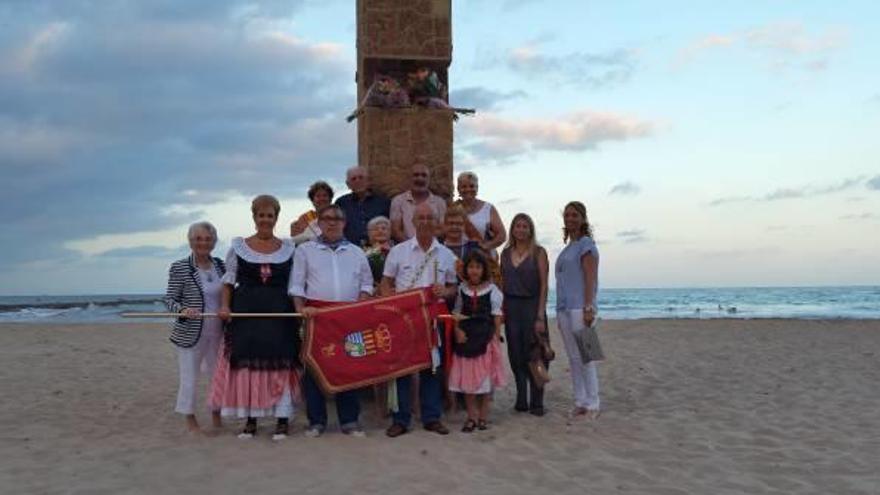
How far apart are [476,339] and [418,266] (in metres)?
0.69

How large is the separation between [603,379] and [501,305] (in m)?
3.65

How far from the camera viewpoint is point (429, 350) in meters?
5.55

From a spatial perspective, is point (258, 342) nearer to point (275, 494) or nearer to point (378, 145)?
point (275, 494)

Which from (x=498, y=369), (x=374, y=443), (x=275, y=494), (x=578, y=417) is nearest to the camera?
(x=275, y=494)

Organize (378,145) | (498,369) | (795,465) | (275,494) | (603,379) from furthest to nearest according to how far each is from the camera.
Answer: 1. (603,379)
2. (378,145)
3. (498,369)
4. (795,465)
5. (275,494)

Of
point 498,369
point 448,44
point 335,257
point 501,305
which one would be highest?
point 448,44

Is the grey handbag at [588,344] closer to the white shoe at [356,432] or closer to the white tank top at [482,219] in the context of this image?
the white tank top at [482,219]

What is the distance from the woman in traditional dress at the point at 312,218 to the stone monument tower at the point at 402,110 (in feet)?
3.03

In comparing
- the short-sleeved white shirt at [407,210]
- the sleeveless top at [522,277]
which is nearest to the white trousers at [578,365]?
the sleeveless top at [522,277]

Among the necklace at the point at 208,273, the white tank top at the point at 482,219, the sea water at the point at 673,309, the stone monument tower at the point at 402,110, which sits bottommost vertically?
the sea water at the point at 673,309

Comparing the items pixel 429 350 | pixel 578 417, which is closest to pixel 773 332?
pixel 578 417

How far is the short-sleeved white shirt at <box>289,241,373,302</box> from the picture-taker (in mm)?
5348

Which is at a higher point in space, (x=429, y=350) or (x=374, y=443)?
(x=429, y=350)

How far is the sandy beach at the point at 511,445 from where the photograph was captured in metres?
4.36
